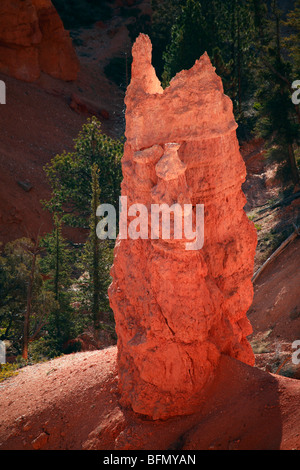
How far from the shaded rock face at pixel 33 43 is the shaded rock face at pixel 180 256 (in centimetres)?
3321

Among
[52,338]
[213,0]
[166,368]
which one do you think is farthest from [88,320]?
[213,0]

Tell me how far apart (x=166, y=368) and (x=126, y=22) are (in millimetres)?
53815

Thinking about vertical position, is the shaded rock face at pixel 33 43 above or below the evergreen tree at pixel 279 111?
above

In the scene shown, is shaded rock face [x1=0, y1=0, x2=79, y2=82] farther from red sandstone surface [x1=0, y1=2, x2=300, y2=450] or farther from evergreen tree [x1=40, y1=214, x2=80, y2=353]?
red sandstone surface [x1=0, y1=2, x2=300, y2=450]

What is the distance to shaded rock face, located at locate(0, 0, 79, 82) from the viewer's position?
40750 mm

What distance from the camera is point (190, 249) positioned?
1029 centimetres

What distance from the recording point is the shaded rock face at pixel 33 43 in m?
40.8

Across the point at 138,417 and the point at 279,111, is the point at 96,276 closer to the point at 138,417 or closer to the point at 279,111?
the point at 138,417

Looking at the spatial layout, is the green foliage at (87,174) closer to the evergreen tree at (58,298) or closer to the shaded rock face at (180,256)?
the evergreen tree at (58,298)

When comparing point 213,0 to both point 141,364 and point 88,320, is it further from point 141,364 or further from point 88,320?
point 141,364

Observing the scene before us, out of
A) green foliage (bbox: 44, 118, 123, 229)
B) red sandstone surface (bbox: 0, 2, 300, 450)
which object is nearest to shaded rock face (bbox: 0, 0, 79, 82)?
green foliage (bbox: 44, 118, 123, 229)

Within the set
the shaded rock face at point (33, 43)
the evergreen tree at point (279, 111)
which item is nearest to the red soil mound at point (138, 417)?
the evergreen tree at point (279, 111)

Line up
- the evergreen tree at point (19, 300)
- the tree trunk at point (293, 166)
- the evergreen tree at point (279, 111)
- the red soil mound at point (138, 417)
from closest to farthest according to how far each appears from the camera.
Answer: the red soil mound at point (138, 417)
the evergreen tree at point (19, 300)
the evergreen tree at point (279, 111)
the tree trunk at point (293, 166)

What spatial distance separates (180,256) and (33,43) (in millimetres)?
36961
